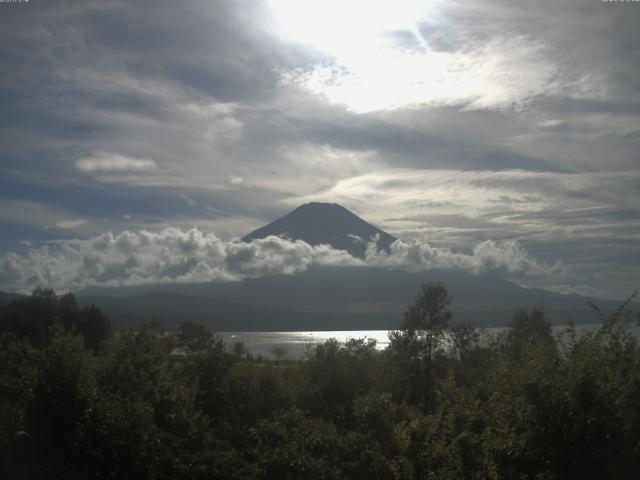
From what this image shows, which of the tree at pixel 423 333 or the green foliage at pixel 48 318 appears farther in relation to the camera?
the green foliage at pixel 48 318

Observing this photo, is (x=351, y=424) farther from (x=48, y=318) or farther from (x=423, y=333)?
(x=48, y=318)

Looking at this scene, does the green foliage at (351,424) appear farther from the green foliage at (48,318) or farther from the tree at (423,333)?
the green foliage at (48,318)

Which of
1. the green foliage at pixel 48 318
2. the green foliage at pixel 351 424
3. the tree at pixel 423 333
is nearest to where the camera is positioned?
the green foliage at pixel 351 424

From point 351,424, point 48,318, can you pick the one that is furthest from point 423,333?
point 48,318

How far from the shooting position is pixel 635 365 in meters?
12.8

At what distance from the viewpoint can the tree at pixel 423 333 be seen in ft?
105

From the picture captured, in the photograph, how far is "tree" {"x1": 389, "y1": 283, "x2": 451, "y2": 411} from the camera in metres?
32.1

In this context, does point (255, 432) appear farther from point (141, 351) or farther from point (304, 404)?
point (304, 404)

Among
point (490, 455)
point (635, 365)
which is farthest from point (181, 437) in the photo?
point (635, 365)

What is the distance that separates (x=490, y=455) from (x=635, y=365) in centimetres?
435

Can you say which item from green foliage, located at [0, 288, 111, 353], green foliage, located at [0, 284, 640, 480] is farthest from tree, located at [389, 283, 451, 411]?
green foliage, located at [0, 288, 111, 353]

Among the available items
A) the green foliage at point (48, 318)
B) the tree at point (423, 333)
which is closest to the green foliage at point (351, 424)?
the tree at point (423, 333)

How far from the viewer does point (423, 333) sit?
32.9m

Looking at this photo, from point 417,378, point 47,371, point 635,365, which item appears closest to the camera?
point 635,365
